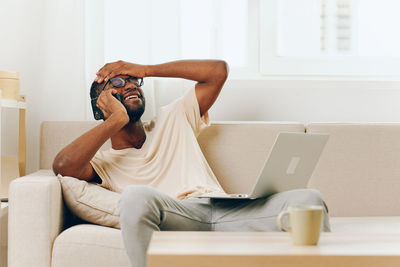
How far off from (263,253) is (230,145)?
136cm

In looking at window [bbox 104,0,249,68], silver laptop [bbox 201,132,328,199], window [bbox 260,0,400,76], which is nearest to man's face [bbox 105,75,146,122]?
window [bbox 104,0,249,68]

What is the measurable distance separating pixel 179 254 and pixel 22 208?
0.95 m

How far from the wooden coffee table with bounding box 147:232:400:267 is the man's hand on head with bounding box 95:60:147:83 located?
4.21 feet

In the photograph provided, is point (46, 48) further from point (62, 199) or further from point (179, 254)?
point (179, 254)

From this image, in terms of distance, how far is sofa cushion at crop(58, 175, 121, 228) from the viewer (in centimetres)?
193

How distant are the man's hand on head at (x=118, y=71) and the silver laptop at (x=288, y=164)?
34.6 inches

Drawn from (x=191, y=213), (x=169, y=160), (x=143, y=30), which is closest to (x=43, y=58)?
(x=143, y=30)

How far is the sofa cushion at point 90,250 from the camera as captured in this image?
1.82 metres

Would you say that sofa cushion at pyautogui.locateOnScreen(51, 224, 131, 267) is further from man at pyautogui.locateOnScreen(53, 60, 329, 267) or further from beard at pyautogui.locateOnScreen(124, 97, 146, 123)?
beard at pyautogui.locateOnScreen(124, 97, 146, 123)

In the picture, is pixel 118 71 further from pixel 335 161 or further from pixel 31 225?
pixel 335 161

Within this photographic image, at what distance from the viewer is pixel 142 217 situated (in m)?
1.50

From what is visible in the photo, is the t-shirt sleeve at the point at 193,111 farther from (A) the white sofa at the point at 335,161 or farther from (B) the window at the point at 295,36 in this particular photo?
(B) the window at the point at 295,36

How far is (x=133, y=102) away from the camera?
7.59 ft

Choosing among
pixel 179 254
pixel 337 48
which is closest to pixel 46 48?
pixel 337 48
